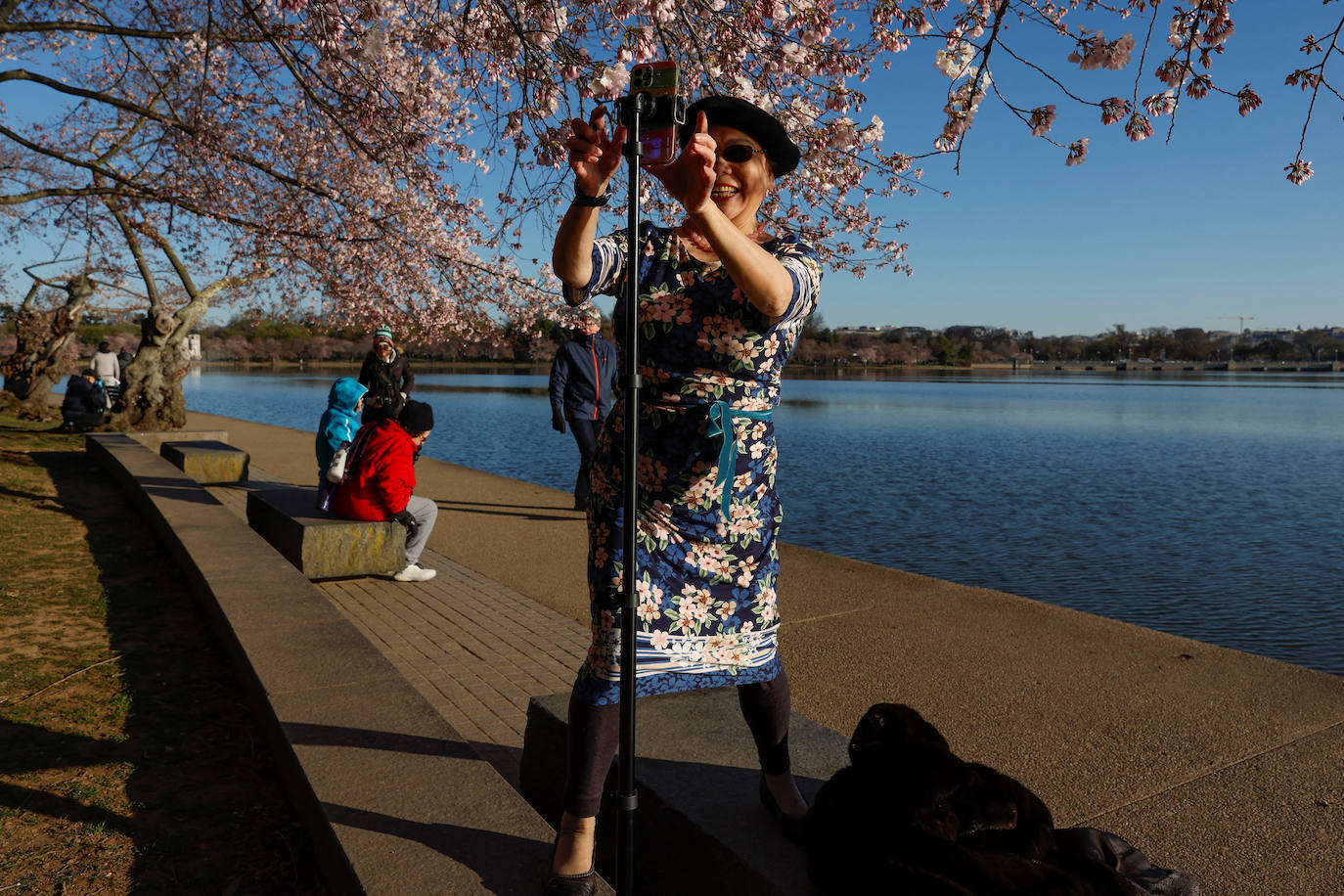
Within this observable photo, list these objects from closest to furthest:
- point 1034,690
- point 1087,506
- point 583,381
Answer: point 1034,690
point 583,381
point 1087,506

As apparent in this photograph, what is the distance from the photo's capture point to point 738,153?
Result: 2.21 metres

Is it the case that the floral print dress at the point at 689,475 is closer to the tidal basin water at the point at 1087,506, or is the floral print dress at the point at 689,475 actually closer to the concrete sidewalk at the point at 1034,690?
the concrete sidewalk at the point at 1034,690

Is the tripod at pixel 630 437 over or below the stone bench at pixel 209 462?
over

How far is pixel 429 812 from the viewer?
2.62 meters

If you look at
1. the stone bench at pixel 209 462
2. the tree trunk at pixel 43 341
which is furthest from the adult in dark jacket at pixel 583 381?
the tree trunk at pixel 43 341

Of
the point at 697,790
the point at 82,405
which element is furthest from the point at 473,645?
the point at 82,405

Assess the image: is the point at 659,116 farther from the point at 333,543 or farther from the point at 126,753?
the point at 333,543

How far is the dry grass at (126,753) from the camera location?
2793mm

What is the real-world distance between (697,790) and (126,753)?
250cm

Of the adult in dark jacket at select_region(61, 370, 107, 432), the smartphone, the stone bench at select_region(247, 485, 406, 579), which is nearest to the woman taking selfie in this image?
the smartphone

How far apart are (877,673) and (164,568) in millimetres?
5421

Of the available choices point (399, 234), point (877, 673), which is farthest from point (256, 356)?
point (877, 673)

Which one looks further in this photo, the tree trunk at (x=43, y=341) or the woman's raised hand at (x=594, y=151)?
the tree trunk at (x=43, y=341)

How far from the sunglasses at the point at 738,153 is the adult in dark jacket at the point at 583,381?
720cm
